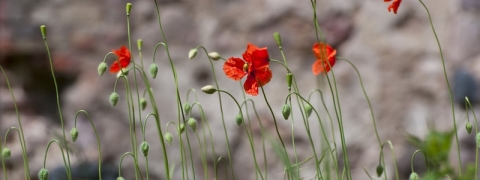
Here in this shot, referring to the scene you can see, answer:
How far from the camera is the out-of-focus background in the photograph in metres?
1.97

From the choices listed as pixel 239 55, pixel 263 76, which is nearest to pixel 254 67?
pixel 263 76

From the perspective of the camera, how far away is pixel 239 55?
2084 mm

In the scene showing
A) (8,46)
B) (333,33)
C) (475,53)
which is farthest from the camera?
(8,46)

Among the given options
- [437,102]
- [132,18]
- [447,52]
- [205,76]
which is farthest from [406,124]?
[132,18]

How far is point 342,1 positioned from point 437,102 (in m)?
0.38

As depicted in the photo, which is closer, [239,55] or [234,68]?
[234,68]

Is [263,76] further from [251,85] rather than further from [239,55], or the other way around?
[239,55]

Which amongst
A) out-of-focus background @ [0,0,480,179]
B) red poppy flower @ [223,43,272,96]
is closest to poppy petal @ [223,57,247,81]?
red poppy flower @ [223,43,272,96]

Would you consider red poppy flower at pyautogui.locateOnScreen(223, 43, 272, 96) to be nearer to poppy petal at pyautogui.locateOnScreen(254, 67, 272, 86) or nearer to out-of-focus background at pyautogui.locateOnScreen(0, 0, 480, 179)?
poppy petal at pyautogui.locateOnScreen(254, 67, 272, 86)

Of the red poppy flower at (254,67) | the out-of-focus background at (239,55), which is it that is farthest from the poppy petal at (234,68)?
the out-of-focus background at (239,55)

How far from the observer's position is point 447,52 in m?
1.93

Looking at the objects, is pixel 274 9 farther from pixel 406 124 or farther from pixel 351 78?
pixel 406 124

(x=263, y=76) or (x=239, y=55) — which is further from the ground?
(x=239, y=55)

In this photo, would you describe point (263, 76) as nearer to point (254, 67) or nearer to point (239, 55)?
point (254, 67)
